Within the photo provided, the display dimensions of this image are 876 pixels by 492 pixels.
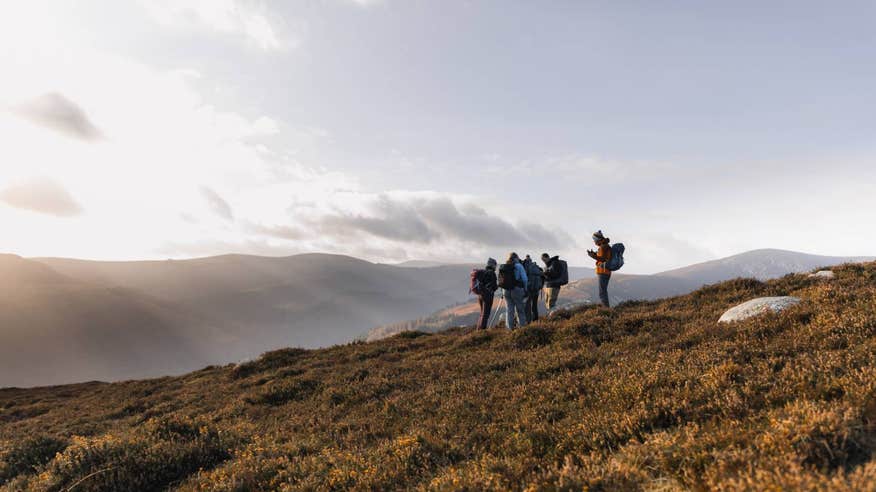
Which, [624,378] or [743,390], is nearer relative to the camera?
[743,390]

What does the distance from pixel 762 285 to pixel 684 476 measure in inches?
602

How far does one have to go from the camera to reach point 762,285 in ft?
50.5

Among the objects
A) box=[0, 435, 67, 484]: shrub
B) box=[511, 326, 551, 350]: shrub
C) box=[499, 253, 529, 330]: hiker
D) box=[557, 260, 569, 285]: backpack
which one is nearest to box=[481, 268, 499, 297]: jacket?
box=[499, 253, 529, 330]: hiker

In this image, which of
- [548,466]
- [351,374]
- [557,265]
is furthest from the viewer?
[557,265]

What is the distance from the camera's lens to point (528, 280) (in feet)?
62.3

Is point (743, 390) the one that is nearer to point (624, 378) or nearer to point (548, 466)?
point (624, 378)

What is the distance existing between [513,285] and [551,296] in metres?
3.06

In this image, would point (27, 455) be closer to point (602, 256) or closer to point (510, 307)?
point (510, 307)

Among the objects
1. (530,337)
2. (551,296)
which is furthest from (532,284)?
(530,337)

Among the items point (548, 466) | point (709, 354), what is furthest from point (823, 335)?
point (548, 466)

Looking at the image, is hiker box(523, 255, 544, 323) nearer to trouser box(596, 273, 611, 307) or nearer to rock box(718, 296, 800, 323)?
trouser box(596, 273, 611, 307)

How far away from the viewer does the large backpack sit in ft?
56.6

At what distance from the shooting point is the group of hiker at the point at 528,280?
17156 mm

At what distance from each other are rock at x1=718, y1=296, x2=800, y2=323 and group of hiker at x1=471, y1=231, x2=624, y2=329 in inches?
222
